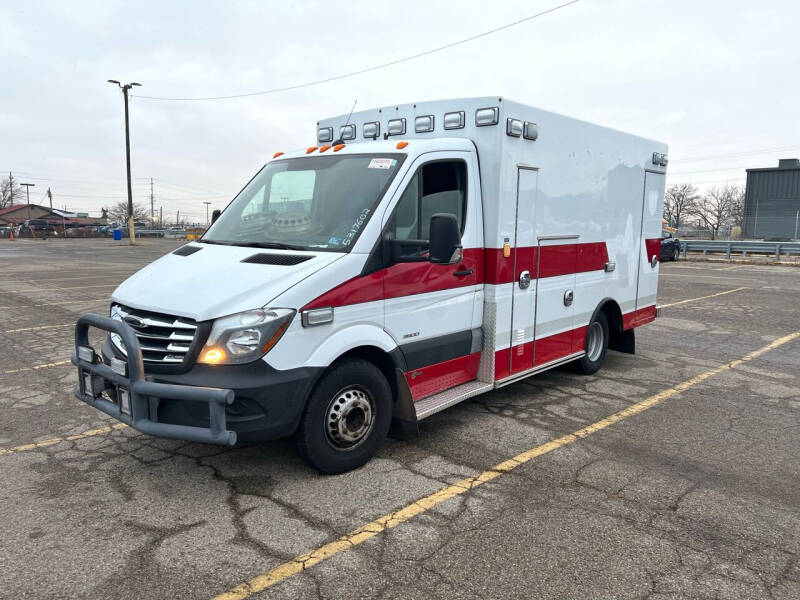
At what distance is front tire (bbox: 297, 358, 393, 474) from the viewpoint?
3.93 metres

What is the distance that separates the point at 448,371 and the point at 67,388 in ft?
13.6

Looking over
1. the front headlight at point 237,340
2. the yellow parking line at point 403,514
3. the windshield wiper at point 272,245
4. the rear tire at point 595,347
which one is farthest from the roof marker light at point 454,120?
the rear tire at point 595,347

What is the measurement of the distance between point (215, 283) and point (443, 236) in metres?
1.57

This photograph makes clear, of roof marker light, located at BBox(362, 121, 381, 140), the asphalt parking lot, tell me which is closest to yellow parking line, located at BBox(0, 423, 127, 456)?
the asphalt parking lot

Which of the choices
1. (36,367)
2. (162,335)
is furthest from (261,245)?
(36,367)

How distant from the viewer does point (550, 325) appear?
605 centimetres

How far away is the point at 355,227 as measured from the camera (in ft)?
13.7

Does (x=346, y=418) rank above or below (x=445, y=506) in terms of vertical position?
above

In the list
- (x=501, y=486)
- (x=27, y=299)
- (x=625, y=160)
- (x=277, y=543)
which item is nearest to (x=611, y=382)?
(x=625, y=160)

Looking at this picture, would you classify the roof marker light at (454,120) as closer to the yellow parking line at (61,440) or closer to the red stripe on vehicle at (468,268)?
the red stripe on vehicle at (468,268)

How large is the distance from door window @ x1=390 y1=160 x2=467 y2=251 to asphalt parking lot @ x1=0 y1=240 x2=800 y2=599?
1.75 m

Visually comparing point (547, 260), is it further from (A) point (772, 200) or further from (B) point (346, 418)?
(A) point (772, 200)

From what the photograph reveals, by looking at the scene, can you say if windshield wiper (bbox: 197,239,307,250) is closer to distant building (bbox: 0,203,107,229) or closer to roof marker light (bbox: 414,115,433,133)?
roof marker light (bbox: 414,115,433,133)

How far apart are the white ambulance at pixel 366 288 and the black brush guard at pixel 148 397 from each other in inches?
0.5
